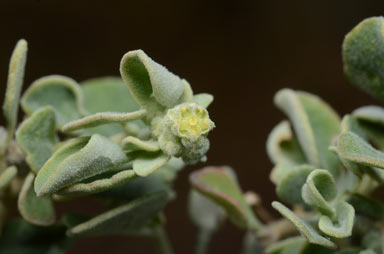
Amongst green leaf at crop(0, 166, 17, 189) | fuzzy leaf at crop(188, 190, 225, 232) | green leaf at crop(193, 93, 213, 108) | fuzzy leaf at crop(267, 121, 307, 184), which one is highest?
green leaf at crop(193, 93, 213, 108)

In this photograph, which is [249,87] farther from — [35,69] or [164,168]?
[164,168]

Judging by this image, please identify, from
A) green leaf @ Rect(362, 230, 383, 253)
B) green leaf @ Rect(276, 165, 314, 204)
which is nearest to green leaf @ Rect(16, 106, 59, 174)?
green leaf @ Rect(276, 165, 314, 204)

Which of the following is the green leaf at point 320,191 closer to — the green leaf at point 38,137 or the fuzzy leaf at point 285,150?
the fuzzy leaf at point 285,150

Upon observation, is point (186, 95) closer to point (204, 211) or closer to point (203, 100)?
point (203, 100)

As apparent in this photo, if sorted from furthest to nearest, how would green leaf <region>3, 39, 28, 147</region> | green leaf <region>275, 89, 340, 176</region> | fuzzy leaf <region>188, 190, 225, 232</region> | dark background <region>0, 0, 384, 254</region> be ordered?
1. dark background <region>0, 0, 384, 254</region>
2. fuzzy leaf <region>188, 190, 225, 232</region>
3. green leaf <region>275, 89, 340, 176</region>
4. green leaf <region>3, 39, 28, 147</region>

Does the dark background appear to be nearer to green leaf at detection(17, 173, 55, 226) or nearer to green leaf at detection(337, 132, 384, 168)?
green leaf at detection(17, 173, 55, 226)

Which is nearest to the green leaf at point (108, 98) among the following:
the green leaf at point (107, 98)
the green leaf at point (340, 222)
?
the green leaf at point (107, 98)
